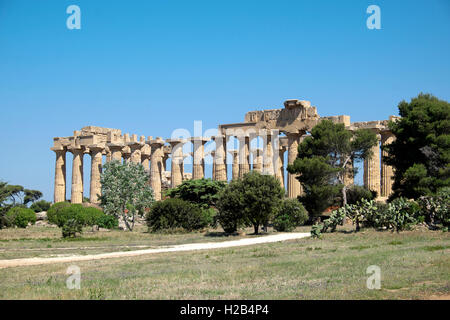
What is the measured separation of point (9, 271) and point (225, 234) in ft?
60.9

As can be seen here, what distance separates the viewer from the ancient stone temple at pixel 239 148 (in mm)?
48094

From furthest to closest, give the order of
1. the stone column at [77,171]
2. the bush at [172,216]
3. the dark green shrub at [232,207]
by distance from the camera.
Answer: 1. the stone column at [77,171]
2. the bush at [172,216]
3. the dark green shrub at [232,207]

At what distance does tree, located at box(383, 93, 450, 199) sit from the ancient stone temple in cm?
571

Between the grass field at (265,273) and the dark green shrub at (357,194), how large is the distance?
665 inches

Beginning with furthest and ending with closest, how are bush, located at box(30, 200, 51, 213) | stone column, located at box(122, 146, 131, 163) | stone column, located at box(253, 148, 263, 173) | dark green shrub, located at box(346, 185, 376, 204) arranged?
1. bush, located at box(30, 200, 51, 213)
2. stone column, located at box(122, 146, 131, 163)
3. stone column, located at box(253, 148, 263, 173)
4. dark green shrub, located at box(346, 185, 376, 204)

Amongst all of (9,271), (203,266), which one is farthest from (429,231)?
(9,271)

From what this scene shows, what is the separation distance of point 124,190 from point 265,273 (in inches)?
1296

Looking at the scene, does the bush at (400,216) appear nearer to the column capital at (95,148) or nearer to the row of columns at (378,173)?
the row of columns at (378,173)

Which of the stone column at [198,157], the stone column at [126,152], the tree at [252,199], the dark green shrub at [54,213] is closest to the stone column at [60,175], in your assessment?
the stone column at [126,152]

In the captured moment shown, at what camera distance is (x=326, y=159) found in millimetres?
42312

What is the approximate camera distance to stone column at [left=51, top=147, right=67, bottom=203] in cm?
6212

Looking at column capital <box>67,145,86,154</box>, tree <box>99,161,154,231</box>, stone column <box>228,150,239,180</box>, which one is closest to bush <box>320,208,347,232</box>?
tree <box>99,161,154,231</box>

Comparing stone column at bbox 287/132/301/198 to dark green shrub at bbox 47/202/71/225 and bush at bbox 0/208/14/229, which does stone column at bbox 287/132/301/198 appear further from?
bush at bbox 0/208/14/229
